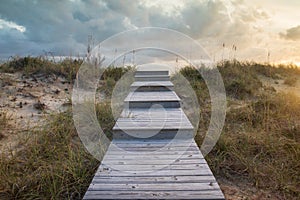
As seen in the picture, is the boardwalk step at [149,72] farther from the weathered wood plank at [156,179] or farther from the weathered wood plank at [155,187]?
the weathered wood plank at [155,187]

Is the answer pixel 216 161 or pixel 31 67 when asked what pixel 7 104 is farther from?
pixel 216 161

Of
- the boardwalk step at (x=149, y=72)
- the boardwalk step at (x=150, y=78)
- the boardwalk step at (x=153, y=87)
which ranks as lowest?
the boardwalk step at (x=153, y=87)

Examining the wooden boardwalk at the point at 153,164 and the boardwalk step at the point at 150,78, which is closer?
the wooden boardwalk at the point at 153,164

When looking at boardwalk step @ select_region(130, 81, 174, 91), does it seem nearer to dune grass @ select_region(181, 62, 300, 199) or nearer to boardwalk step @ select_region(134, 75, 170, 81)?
dune grass @ select_region(181, 62, 300, 199)

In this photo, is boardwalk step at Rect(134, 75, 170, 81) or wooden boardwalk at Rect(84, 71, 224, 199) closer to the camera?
wooden boardwalk at Rect(84, 71, 224, 199)

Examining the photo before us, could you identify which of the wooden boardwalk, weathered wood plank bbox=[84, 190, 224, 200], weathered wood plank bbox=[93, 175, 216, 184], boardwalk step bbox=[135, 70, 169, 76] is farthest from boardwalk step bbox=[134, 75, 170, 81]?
weathered wood plank bbox=[84, 190, 224, 200]

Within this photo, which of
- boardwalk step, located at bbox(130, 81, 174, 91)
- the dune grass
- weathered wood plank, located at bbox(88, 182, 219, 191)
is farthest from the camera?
boardwalk step, located at bbox(130, 81, 174, 91)

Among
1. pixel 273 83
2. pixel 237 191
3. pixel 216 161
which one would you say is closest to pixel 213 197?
pixel 237 191

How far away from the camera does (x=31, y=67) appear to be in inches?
287

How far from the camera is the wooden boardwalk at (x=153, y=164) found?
2.15m

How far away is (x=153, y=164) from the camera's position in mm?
2654

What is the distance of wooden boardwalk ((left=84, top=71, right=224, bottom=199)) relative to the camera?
2150 millimetres

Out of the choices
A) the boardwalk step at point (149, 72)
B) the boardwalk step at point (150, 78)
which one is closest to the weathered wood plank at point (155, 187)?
the boardwalk step at point (150, 78)

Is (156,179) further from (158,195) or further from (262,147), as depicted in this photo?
(262,147)
